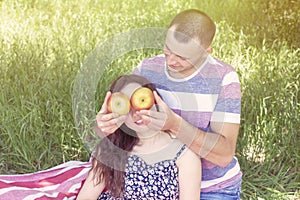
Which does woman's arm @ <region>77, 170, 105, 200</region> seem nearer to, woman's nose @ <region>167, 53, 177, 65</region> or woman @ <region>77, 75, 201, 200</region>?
woman @ <region>77, 75, 201, 200</region>

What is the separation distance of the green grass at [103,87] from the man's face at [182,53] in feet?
4.52

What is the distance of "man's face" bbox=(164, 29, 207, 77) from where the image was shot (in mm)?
2508

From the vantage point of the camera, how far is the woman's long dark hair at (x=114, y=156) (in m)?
2.58

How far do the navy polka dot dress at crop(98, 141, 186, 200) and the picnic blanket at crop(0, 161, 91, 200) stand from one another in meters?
0.61

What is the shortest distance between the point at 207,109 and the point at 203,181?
30 cm

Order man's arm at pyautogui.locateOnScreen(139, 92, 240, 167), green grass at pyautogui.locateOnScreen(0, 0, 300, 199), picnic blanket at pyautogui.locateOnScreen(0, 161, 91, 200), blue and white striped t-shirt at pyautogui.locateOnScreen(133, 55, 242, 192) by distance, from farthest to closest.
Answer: green grass at pyautogui.locateOnScreen(0, 0, 300, 199) < picnic blanket at pyautogui.locateOnScreen(0, 161, 91, 200) < blue and white striped t-shirt at pyautogui.locateOnScreen(133, 55, 242, 192) < man's arm at pyautogui.locateOnScreen(139, 92, 240, 167)

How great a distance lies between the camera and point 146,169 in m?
2.58

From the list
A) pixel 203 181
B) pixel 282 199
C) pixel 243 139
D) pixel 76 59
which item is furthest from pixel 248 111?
pixel 203 181

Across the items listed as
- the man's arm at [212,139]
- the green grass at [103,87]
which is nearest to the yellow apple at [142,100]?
the man's arm at [212,139]

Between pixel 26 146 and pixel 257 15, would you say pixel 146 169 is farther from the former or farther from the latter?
pixel 257 15

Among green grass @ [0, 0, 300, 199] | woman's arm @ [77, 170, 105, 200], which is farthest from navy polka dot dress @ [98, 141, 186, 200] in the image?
green grass @ [0, 0, 300, 199]

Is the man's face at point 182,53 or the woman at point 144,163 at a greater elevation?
the man's face at point 182,53

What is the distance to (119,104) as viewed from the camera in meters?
2.32

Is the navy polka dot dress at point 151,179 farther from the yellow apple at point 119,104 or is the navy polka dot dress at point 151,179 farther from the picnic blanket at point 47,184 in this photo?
the picnic blanket at point 47,184
